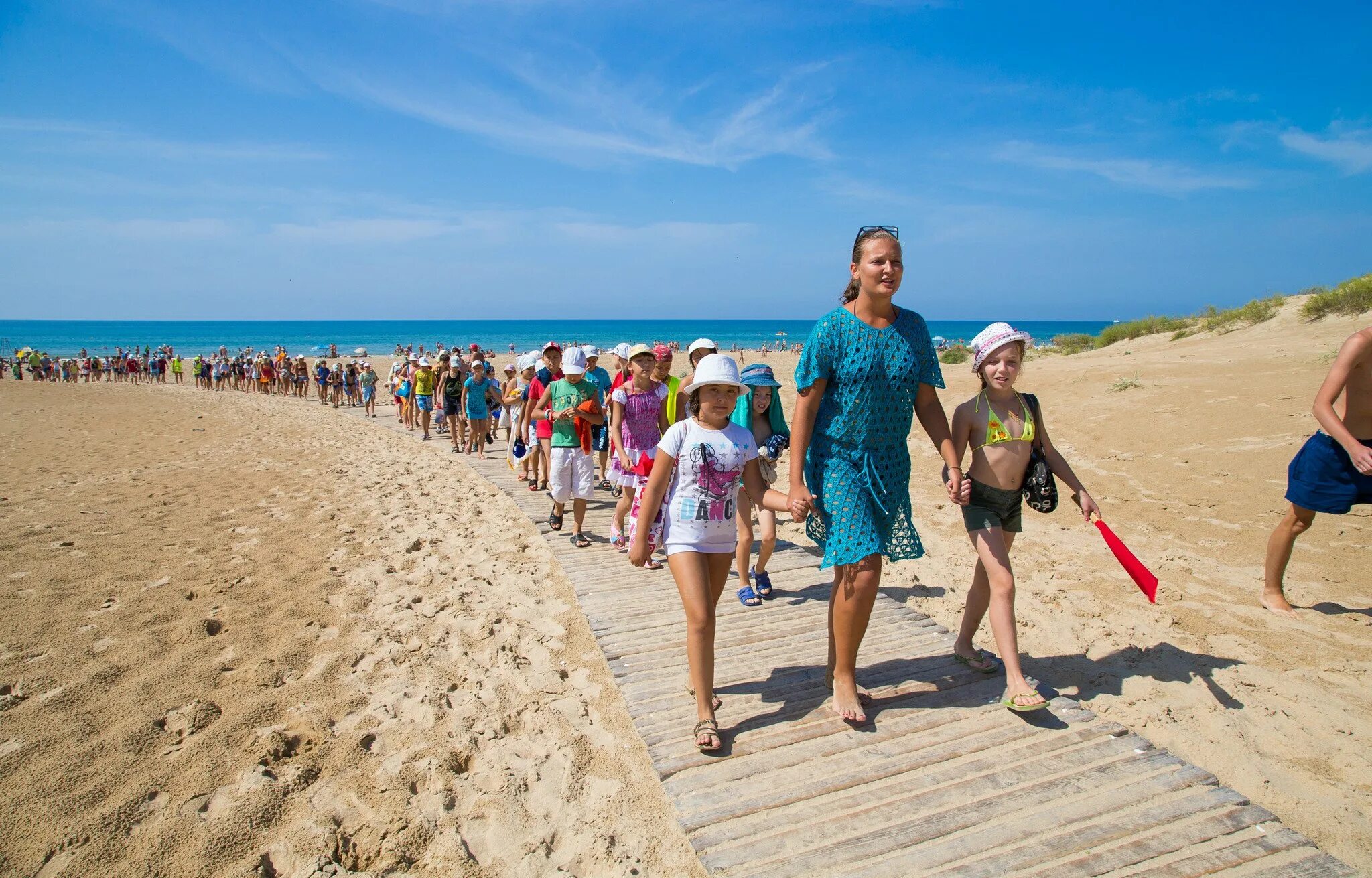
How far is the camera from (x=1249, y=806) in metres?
2.66

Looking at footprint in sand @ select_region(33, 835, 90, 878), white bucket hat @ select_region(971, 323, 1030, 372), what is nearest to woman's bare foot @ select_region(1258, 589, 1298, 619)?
white bucket hat @ select_region(971, 323, 1030, 372)

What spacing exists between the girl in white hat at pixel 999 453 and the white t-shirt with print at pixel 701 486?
113 cm

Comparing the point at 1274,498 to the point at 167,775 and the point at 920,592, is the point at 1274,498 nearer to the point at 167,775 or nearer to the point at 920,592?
the point at 920,592

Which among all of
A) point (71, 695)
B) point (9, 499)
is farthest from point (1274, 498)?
point (9, 499)

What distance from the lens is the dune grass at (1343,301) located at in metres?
14.2

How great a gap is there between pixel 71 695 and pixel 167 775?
119 centimetres

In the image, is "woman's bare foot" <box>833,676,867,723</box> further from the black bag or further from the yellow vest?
the yellow vest

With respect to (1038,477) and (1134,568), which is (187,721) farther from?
(1134,568)

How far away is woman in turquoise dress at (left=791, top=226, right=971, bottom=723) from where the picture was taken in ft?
10.1

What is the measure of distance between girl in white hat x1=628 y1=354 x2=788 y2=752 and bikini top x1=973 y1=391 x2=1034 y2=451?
1.15m

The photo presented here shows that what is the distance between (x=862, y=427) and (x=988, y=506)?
2.95 feet

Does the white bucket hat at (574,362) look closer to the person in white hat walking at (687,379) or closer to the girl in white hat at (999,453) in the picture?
the person in white hat walking at (687,379)

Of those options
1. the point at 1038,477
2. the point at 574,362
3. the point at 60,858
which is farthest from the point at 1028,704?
the point at 574,362

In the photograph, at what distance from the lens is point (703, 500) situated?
3164 mm
